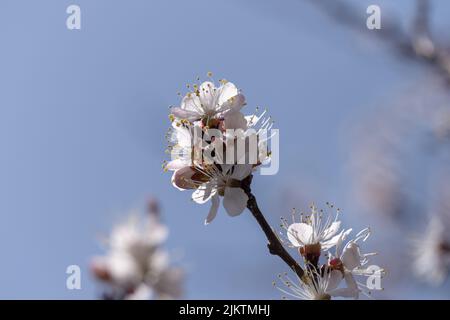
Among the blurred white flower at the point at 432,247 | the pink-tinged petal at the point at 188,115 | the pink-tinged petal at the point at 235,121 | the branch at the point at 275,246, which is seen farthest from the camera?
the blurred white flower at the point at 432,247

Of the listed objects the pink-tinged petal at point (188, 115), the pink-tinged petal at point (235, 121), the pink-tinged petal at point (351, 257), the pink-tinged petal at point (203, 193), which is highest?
the pink-tinged petal at point (188, 115)

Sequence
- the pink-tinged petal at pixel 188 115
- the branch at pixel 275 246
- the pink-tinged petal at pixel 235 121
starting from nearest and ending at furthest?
the branch at pixel 275 246, the pink-tinged petal at pixel 235 121, the pink-tinged petal at pixel 188 115

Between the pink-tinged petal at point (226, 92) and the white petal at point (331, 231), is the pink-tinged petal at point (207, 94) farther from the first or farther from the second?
the white petal at point (331, 231)

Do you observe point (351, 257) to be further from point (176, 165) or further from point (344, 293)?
point (176, 165)

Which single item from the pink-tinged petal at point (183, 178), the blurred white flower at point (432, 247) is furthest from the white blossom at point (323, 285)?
the blurred white flower at point (432, 247)

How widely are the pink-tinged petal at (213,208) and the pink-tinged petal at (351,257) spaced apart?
0.33m

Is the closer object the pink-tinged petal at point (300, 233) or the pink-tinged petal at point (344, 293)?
the pink-tinged petal at point (344, 293)

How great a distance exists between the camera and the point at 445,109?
10.2 ft

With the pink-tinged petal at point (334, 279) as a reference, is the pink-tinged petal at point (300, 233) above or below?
above

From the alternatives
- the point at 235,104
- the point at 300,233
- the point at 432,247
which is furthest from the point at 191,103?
the point at 432,247

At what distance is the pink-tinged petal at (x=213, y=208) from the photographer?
1.70 m
